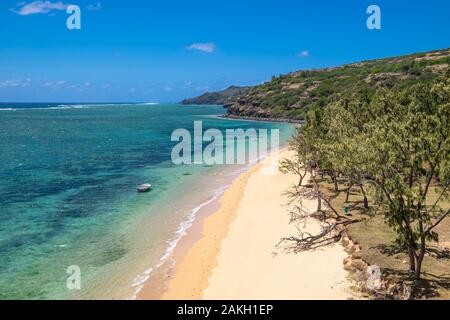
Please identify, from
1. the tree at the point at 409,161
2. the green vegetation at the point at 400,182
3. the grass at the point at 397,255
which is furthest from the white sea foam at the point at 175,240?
the tree at the point at 409,161

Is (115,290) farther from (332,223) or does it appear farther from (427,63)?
(427,63)

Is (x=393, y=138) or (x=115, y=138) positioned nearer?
(x=393, y=138)

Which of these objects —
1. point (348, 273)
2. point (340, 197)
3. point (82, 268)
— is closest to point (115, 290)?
point (82, 268)

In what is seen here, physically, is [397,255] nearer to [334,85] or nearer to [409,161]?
[409,161]

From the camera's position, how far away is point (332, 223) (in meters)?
26.4

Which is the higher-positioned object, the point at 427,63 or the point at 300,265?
the point at 427,63

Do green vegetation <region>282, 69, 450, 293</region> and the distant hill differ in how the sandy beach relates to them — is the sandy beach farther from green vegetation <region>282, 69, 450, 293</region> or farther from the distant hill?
the distant hill

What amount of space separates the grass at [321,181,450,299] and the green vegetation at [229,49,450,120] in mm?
100213

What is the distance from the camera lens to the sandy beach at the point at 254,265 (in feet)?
61.8

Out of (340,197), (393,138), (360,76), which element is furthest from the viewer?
(360,76)

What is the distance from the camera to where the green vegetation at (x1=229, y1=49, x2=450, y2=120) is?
445ft

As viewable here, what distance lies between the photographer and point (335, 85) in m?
167

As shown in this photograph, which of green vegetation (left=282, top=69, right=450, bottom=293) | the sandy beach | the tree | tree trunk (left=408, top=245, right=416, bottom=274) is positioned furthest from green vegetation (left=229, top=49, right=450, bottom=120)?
the tree
